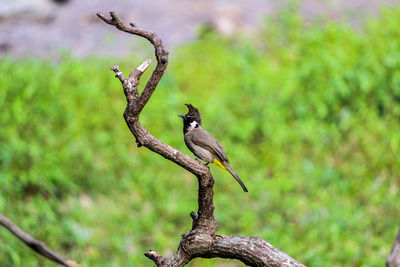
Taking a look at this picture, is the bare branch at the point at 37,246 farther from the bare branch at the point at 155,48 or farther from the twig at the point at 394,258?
the twig at the point at 394,258

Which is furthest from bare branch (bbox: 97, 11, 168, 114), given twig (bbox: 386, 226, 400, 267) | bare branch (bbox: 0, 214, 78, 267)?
twig (bbox: 386, 226, 400, 267)

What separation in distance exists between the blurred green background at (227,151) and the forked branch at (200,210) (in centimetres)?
255

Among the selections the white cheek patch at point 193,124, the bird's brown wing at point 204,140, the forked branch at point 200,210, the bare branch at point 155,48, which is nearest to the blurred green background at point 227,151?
the forked branch at point 200,210

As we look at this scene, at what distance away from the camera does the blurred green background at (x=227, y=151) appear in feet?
18.3

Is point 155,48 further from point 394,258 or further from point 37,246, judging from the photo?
point 394,258

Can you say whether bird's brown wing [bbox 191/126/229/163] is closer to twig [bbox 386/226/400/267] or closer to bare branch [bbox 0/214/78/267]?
bare branch [bbox 0/214/78/267]

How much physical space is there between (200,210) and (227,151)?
12.5 ft

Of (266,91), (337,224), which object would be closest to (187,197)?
(337,224)

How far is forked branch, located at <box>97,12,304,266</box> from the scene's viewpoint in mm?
2373

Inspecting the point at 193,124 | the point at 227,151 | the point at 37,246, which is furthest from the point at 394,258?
the point at 227,151

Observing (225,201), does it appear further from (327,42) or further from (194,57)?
(327,42)

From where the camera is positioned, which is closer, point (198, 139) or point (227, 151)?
point (198, 139)

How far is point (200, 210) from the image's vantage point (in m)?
2.88

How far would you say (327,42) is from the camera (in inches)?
327
